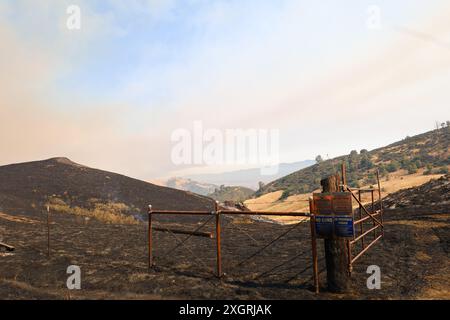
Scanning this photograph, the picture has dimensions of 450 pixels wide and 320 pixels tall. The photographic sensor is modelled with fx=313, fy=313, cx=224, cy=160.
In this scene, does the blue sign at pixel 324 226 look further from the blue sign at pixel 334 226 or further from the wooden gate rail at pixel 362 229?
the wooden gate rail at pixel 362 229

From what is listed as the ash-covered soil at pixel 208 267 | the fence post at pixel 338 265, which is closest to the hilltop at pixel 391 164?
the ash-covered soil at pixel 208 267

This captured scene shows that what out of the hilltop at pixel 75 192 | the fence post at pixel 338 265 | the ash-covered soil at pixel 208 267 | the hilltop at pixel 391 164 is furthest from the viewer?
the hilltop at pixel 391 164

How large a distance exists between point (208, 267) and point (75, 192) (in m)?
25.6

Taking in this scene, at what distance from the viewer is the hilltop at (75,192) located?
26977 mm

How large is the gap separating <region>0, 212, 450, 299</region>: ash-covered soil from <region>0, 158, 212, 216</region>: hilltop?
39.6ft

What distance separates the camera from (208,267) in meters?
9.99

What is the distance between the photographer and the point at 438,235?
40.4ft

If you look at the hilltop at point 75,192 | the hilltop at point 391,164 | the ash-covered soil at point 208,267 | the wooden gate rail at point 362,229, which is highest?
the hilltop at point 391,164

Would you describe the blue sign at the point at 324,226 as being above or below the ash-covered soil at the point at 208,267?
above

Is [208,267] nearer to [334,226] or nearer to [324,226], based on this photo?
[324,226]

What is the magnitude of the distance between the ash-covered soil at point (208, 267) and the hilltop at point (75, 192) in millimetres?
12075

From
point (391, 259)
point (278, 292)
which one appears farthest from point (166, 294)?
point (391, 259)

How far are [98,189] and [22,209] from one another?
10.3m

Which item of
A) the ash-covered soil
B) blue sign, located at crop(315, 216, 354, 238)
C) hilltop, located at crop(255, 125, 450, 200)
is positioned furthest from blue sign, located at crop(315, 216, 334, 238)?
hilltop, located at crop(255, 125, 450, 200)
